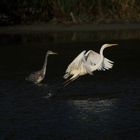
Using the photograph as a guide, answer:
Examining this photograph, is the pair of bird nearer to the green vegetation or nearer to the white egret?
the white egret

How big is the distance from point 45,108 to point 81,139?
284 centimetres

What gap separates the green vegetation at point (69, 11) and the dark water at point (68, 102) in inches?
323

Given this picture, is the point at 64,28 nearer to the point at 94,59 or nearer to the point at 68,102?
the point at 94,59

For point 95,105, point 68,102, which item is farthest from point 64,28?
point 95,105

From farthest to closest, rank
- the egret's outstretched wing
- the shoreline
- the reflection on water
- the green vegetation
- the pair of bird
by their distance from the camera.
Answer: the green vegetation, the shoreline, the egret's outstretched wing, the pair of bird, the reflection on water

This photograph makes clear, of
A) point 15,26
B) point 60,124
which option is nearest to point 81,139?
point 60,124

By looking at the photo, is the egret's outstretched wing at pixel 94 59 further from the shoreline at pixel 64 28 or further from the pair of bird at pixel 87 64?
the shoreline at pixel 64 28

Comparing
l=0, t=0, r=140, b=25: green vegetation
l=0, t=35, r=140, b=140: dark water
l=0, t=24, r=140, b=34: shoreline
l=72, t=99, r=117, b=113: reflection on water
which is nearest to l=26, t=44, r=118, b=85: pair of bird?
l=0, t=35, r=140, b=140: dark water

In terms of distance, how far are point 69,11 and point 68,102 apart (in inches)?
644

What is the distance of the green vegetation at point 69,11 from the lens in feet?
101

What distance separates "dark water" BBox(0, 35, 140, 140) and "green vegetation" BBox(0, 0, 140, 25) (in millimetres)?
8214

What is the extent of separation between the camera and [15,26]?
99.0 ft

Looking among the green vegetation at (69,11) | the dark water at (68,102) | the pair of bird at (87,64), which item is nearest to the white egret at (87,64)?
the pair of bird at (87,64)

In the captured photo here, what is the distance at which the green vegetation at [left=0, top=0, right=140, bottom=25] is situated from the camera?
30.9m
